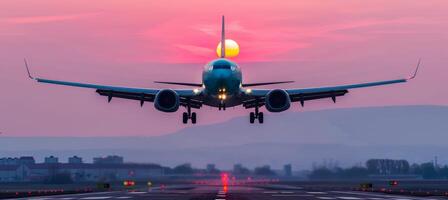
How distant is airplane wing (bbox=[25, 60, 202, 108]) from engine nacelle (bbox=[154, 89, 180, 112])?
7.12ft

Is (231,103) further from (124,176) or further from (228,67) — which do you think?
(124,176)

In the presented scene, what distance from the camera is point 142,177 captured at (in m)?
164

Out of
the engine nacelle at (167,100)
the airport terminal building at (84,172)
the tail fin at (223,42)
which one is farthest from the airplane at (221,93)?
the airport terminal building at (84,172)

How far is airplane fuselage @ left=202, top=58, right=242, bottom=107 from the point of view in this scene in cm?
7050

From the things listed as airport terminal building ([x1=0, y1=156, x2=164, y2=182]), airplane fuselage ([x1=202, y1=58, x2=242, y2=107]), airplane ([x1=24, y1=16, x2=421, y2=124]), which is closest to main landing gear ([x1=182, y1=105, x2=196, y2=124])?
airplane ([x1=24, y1=16, x2=421, y2=124])

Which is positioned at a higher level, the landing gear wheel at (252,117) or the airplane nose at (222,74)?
the airplane nose at (222,74)

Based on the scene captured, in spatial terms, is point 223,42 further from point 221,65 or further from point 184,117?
point 221,65

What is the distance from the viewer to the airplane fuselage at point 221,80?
70500 mm

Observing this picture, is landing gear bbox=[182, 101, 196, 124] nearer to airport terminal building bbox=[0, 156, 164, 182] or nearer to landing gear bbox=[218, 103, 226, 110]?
landing gear bbox=[218, 103, 226, 110]

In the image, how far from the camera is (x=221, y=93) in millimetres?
71750

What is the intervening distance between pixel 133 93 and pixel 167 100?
700 centimetres

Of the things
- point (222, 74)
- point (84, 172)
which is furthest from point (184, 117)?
point (84, 172)

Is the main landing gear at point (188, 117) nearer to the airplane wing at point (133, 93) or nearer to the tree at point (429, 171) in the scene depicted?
the airplane wing at point (133, 93)

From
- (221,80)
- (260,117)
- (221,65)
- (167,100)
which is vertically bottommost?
(260,117)
